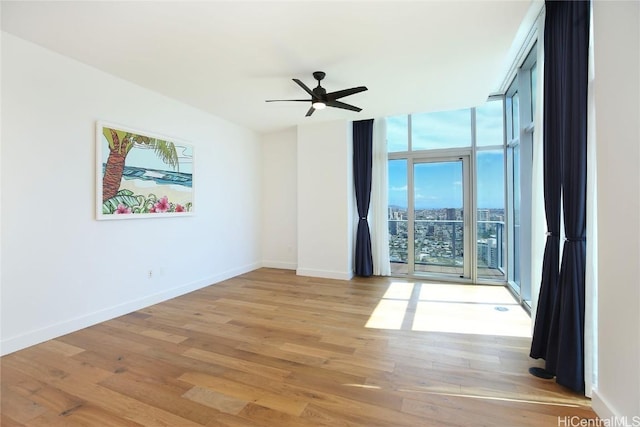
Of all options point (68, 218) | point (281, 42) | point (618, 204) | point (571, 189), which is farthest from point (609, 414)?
point (68, 218)

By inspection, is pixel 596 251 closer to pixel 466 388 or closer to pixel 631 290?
pixel 631 290

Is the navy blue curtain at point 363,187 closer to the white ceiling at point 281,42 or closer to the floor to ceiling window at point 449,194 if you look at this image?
the floor to ceiling window at point 449,194

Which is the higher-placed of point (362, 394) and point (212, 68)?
point (212, 68)

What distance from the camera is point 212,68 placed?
3371 millimetres

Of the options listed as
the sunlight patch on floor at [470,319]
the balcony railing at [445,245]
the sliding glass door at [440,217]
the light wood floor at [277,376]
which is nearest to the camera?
the light wood floor at [277,376]

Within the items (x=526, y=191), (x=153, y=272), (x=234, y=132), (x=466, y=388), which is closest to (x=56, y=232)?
(x=153, y=272)

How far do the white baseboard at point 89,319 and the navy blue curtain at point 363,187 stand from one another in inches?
104

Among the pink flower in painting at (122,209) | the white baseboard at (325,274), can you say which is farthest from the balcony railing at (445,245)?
the pink flower in painting at (122,209)

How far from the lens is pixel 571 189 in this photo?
2037mm

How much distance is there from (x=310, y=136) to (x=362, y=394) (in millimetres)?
4467

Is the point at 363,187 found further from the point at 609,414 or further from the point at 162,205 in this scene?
the point at 609,414

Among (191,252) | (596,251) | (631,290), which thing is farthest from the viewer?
(191,252)

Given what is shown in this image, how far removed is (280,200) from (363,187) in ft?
6.01

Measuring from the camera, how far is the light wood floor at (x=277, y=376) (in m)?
1.85
